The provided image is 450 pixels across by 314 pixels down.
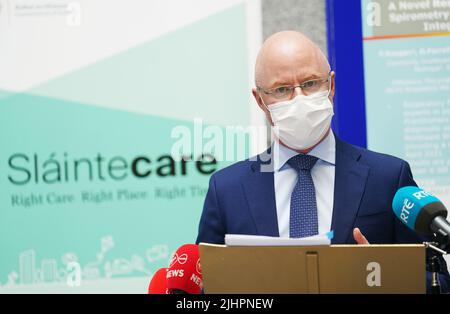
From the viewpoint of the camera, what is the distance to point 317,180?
171 cm

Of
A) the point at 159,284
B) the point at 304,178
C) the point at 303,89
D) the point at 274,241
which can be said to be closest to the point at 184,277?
the point at 159,284

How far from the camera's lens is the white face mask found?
5.58ft

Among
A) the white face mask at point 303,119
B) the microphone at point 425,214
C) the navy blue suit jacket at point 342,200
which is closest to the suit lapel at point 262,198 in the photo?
the navy blue suit jacket at point 342,200

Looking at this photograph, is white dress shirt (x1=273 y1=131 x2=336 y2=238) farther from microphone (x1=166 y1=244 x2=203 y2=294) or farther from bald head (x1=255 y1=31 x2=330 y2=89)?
microphone (x1=166 y1=244 x2=203 y2=294)

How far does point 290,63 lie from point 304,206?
36 cm

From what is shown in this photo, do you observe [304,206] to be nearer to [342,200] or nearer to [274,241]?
[342,200]

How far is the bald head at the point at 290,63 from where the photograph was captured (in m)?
1.70

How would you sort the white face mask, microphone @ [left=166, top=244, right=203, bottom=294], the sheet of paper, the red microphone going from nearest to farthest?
the sheet of paper → microphone @ [left=166, top=244, right=203, bottom=294] → the red microphone → the white face mask

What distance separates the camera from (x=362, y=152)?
1768mm

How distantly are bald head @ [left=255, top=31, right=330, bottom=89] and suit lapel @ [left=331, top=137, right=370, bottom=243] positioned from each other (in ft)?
0.65

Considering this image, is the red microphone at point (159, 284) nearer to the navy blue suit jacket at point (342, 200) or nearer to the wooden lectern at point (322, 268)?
the navy blue suit jacket at point (342, 200)

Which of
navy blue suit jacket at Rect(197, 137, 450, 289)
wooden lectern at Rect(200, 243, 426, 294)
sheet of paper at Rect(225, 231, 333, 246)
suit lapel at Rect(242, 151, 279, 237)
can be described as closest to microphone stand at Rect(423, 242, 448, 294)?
wooden lectern at Rect(200, 243, 426, 294)
